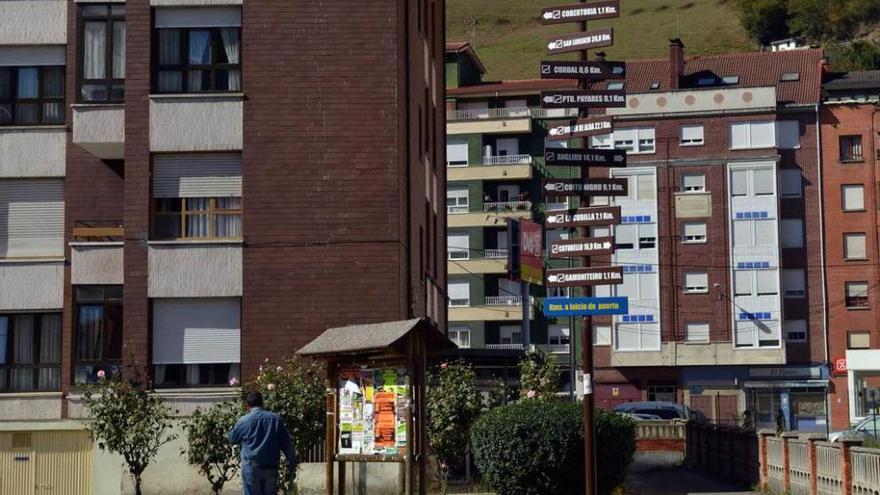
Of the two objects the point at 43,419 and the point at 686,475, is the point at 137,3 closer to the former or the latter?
the point at 43,419

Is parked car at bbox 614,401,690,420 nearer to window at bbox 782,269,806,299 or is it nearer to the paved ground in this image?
the paved ground

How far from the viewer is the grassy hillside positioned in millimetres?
148000

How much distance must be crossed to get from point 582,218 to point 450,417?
5464 mm

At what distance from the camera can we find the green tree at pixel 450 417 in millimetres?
25219

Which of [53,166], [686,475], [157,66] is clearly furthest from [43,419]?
[686,475]

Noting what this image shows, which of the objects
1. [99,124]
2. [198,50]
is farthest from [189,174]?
[198,50]

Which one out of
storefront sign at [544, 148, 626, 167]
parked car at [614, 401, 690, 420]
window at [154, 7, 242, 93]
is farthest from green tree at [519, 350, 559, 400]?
parked car at [614, 401, 690, 420]

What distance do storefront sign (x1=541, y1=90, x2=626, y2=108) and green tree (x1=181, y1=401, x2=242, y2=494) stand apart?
327 inches

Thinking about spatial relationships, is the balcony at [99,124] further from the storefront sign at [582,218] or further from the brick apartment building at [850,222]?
the brick apartment building at [850,222]

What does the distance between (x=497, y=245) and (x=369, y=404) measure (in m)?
59.4

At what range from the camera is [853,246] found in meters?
76.1

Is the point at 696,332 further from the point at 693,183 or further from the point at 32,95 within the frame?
the point at 32,95

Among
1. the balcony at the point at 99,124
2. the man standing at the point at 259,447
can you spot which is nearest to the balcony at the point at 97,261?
the balcony at the point at 99,124

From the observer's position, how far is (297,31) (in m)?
29.4
